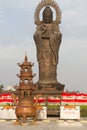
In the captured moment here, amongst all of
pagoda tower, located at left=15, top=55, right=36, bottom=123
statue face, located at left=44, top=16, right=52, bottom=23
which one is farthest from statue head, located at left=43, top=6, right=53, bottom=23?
pagoda tower, located at left=15, top=55, right=36, bottom=123

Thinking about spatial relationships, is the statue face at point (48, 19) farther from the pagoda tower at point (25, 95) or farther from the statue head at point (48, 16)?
the pagoda tower at point (25, 95)

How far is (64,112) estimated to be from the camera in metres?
16.3

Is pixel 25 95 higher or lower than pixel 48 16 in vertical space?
lower

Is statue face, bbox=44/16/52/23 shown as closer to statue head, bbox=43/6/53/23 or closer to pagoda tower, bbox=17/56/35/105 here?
statue head, bbox=43/6/53/23

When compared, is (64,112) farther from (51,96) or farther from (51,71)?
(51,71)

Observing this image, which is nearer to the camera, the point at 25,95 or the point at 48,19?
the point at 25,95

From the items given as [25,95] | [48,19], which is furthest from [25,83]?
[48,19]

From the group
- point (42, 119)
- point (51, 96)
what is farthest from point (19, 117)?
point (51, 96)

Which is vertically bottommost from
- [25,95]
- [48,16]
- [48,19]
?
[25,95]

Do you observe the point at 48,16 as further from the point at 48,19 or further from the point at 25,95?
the point at 25,95

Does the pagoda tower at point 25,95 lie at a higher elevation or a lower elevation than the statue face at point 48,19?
lower

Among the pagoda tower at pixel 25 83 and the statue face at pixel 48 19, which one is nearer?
the pagoda tower at pixel 25 83

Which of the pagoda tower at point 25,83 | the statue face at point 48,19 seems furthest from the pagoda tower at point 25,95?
the statue face at point 48,19

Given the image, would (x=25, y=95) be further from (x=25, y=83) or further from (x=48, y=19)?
(x=48, y=19)
